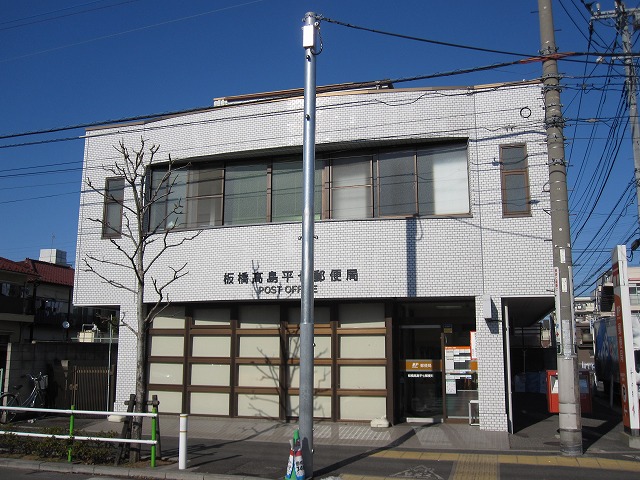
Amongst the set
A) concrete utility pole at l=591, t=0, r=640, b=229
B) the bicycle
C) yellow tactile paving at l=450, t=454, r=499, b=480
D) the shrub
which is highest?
concrete utility pole at l=591, t=0, r=640, b=229

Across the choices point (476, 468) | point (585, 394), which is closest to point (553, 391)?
point (585, 394)

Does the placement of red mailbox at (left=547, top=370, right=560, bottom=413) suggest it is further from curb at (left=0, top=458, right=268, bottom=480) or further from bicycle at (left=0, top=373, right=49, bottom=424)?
bicycle at (left=0, top=373, right=49, bottom=424)

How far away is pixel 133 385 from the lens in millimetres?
16969

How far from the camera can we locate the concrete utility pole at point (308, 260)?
9891 millimetres

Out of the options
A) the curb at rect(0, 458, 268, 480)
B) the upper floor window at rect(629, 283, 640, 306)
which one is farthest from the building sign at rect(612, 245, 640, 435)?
the upper floor window at rect(629, 283, 640, 306)

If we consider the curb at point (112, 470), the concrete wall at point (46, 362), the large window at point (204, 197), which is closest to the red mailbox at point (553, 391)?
the curb at point (112, 470)

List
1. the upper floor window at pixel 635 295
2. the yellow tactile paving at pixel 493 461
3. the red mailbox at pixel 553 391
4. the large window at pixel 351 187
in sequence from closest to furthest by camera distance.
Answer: the yellow tactile paving at pixel 493 461
the red mailbox at pixel 553 391
the large window at pixel 351 187
the upper floor window at pixel 635 295

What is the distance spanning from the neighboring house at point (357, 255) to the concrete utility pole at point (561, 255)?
2.47 m

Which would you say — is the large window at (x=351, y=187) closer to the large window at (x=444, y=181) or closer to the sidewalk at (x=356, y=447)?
the large window at (x=444, y=181)

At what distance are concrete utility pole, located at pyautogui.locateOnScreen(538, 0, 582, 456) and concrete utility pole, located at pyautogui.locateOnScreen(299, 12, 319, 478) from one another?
16.1ft

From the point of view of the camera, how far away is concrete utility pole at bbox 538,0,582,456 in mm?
11344

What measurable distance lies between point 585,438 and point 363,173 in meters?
8.26

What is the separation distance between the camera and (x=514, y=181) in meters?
14.9

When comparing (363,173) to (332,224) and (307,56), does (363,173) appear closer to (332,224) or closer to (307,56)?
(332,224)
